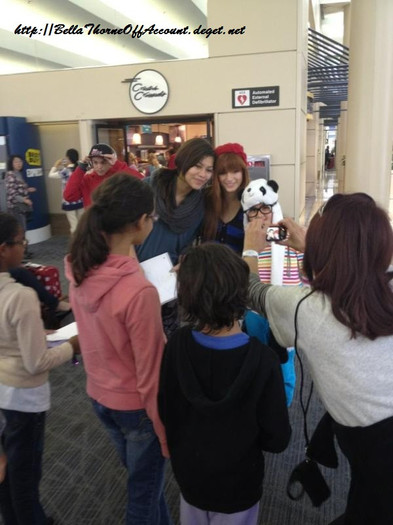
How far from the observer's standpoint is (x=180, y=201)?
2.10m

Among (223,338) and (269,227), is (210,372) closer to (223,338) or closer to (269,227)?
(223,338)

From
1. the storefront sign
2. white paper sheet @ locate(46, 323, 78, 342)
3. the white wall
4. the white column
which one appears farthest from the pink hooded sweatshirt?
the storefront sign

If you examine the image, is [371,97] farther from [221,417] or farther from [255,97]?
[221,417]

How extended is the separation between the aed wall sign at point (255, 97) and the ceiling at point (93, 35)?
2.77ft

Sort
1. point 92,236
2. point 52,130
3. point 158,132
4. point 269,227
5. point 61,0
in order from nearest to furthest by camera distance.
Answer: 1. point 92,236
2. point 269,227
3. point 61,0
4. point 52,130
5. point 158,132

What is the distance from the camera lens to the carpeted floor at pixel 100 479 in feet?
6.18

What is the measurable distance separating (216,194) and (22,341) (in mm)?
1204

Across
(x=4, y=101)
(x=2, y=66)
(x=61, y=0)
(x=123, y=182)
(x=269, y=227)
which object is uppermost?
(x=61, y=0)

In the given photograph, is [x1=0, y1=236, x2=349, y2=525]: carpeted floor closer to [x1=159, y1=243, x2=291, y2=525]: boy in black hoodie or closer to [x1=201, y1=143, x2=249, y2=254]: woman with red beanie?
[x1=159, y1=243, x2=291, y2=525]: boy in black hoodie

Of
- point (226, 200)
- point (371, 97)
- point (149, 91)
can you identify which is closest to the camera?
point (226, 200)

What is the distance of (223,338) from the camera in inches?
43.2

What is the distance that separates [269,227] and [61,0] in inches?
294

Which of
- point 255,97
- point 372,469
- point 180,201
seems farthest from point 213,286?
point 255,97

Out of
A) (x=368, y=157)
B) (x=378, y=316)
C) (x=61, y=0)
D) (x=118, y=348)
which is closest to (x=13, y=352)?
(x=118, y=348)
